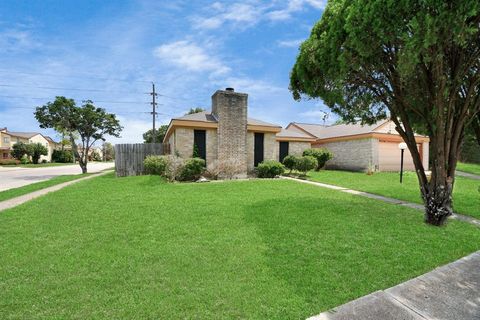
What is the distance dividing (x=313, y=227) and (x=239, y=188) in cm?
530

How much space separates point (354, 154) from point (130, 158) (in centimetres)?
1689

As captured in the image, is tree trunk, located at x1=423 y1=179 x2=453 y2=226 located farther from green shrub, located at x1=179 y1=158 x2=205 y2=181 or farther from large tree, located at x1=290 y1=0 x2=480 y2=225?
green shrub, located at x1=179 y1=158 x2=205 y2=181

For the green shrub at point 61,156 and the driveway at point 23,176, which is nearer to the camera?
the driveway at point 23,176

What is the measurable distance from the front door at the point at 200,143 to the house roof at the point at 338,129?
11.4 meters

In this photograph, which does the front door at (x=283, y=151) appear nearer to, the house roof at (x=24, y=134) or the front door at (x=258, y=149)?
the front door at (x=258, y=149)

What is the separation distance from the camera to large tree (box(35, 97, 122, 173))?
20.9 m

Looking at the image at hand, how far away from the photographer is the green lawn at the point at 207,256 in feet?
9.29

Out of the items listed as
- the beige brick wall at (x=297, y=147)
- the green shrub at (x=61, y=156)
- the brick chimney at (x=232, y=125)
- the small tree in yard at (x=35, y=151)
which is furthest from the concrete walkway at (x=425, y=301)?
the green shrub at (x=61, y=156)

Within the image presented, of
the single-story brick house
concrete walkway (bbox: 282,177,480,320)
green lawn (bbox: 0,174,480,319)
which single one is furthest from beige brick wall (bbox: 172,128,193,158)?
concrete walkway (bbox: 282,177,480,320)

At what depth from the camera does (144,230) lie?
17.4 ft

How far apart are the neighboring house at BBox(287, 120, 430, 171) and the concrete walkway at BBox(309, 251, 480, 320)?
17.2 m

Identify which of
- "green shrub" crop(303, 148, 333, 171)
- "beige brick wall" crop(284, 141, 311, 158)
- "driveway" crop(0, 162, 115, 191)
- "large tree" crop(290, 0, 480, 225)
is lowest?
"driveway" crop(0, 162, 115, 191)

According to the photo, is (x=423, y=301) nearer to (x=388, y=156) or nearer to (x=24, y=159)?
(x=388, y=156)

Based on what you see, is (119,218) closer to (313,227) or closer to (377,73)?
(313,227)
